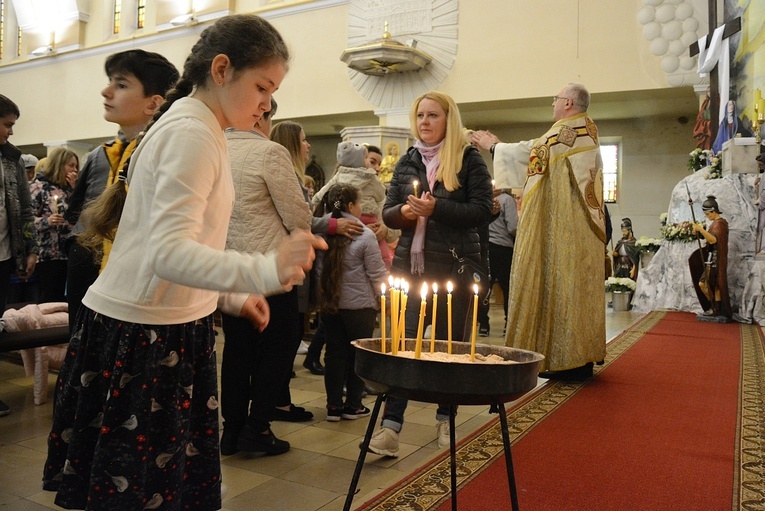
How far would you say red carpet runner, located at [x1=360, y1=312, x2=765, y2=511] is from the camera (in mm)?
2256

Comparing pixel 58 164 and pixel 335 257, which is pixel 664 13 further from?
pixel 58 164

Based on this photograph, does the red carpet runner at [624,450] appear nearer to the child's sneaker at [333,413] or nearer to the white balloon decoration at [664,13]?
the child's sneaker at [333,413]

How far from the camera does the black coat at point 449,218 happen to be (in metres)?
3.01

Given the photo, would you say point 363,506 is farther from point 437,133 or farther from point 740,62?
point 740,62

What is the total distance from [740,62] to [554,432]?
7.86 metres

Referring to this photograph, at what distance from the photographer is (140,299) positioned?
1308 mm

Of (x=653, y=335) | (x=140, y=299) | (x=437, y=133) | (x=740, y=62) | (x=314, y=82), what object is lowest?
(x=653, y=335)

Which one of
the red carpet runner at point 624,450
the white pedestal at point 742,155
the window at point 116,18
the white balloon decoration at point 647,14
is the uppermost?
the window at point 116,18

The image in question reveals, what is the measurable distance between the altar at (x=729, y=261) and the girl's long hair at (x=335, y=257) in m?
6.21

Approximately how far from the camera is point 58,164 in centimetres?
488

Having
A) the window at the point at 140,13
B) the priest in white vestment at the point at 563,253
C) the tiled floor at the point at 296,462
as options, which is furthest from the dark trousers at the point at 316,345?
the window at the point at 140,13

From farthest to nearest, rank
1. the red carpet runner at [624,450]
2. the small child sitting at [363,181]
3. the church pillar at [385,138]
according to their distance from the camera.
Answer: the church pillar at [385,138] < the small child sitting at [363,181] < the red carpet runner at [624,450]

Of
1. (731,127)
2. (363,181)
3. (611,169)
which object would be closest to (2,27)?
(611,169)

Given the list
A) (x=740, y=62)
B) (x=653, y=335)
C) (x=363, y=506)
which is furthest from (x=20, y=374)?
(x=740, y=62)
